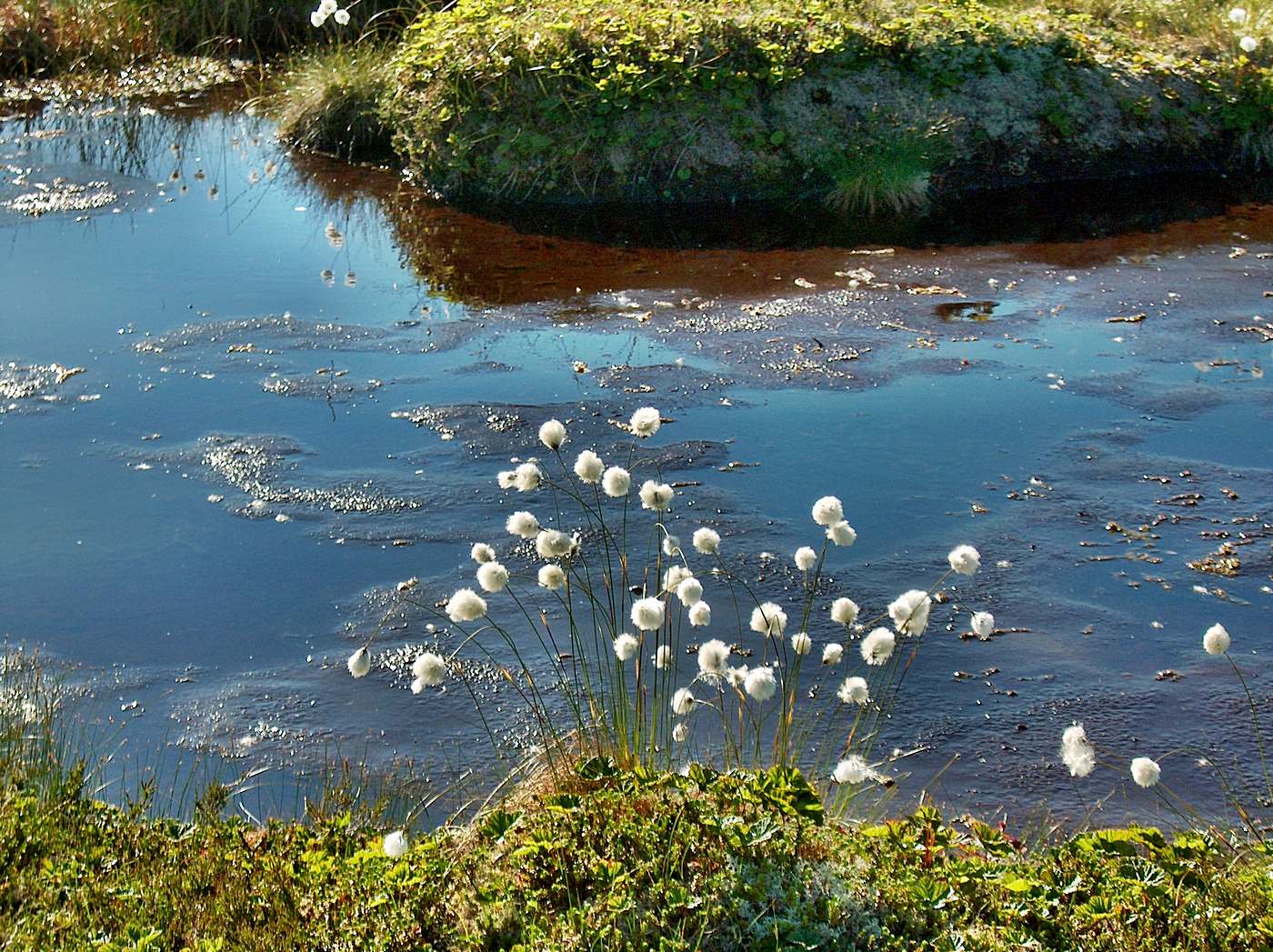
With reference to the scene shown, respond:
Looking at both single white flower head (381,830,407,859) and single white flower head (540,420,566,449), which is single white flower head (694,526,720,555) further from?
single white flower head (381,830,407,859)

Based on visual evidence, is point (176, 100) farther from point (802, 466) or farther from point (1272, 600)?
point (1272, 600)

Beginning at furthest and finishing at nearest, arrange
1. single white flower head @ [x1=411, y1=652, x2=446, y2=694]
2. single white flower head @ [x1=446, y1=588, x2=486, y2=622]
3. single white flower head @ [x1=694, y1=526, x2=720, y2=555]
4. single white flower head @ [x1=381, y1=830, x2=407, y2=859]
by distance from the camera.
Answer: single white flower head @ [x1=694, y1=526, x2=720, y2=555], single white flower head @ [x1=446, y1=588, x2=486, y2=622], single white flower head @ [x1=411, y1=652, x2=446, y2=694], single white flower head @ [x1=381, y1=830, x2=407, y2=859]

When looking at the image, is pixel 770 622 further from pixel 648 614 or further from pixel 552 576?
pixel 552 576

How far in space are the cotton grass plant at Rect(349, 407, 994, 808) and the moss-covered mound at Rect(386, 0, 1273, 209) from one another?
455cm

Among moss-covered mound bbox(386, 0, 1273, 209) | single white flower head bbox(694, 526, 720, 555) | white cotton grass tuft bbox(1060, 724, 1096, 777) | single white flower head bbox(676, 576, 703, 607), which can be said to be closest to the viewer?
white cotton grass tuft bbox(1060, 724, 1096, 777)

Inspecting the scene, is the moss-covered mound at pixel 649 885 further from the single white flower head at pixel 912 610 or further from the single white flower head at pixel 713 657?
the single white flower head at pixel 912 610

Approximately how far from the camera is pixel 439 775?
15.1 ft

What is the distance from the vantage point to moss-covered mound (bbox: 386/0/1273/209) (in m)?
11.0

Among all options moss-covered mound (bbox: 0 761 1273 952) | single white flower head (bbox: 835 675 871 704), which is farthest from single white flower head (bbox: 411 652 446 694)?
single white flower head (bbox: 835 675 871 704)

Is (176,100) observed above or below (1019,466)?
above

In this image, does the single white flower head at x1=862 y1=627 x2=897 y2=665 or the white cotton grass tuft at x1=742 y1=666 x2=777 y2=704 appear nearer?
Result: the white cotton grass tuft at x1=742 y1=666 x2=777 y2=704

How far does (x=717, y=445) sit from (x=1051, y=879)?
3.90 metres

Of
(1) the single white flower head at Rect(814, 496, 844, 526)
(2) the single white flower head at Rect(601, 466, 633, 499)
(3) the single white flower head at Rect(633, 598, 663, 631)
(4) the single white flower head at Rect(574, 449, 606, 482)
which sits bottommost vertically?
(3) the single white flower head at Rect(633, 598, 663, 631)

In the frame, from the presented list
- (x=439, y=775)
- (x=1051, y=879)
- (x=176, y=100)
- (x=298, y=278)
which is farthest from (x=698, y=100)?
(x=1051, y=879)
